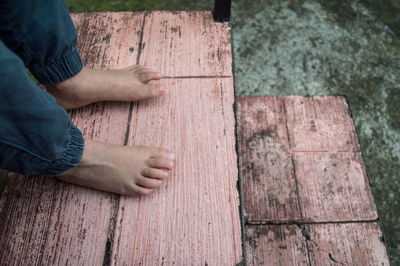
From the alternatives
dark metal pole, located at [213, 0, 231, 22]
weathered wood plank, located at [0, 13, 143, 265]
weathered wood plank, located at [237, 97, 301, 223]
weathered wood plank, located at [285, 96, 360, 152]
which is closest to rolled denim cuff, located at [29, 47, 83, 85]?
weathered wood plank, located at [0, 13, 143, 265]

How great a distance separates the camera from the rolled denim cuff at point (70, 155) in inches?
30.6

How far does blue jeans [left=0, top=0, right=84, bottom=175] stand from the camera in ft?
2.05

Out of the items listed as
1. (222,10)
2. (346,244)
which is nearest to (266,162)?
(346,244)

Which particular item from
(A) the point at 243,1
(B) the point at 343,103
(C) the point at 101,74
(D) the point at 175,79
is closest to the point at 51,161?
(C) the point at 101,74

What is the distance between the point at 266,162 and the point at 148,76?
652 mm

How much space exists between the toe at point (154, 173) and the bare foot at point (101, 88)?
0.27m

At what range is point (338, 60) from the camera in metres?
1.64

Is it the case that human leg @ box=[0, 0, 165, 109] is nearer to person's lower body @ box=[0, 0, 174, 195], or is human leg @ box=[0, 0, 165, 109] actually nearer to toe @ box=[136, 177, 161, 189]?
person's lower body @ box=[0, 0, 174, 195]

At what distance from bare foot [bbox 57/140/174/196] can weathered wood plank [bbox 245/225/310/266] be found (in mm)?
512

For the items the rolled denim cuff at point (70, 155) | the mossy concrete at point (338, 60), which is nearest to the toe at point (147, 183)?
the rolled denim cuff at point (70, 155)

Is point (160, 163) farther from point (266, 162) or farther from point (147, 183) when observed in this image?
point (266, 162)

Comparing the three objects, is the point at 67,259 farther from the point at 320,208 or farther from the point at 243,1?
the point at 243,1

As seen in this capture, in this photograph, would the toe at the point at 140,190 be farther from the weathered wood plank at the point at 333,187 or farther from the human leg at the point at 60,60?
the weathered wood plank at the point at 333,187

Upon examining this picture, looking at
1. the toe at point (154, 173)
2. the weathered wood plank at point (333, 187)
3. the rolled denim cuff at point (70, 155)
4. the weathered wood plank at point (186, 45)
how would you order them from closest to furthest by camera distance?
1. the rolled denim cuff at point (70, 155)
2. the toe at point (154, 173)
3. the weathered wood plank at point (186, 45)
4. the weathered wood plank at point (333, 187)
